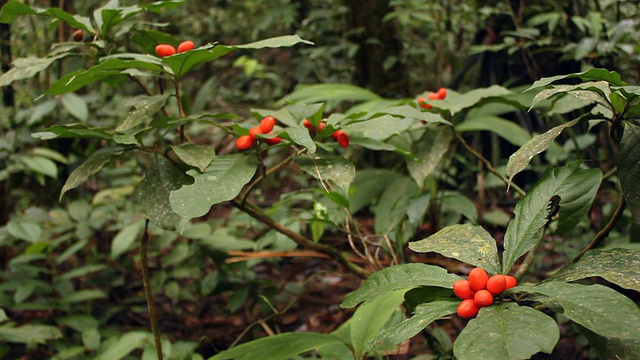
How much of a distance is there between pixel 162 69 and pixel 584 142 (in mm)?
1530

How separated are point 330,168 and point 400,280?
0.88 feet

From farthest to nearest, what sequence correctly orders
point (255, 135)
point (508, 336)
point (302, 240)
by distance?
point (302, 240) → point (255, 135) → point (508, 336)

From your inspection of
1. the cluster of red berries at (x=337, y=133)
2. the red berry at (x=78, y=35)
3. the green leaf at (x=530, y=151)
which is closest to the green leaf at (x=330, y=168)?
the cluster of red berries at (x=337, y=133)

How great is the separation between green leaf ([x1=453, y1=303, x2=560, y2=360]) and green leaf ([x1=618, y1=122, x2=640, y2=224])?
267 millimetres

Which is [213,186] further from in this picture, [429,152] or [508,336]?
[429,152]

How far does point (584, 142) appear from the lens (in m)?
1.84

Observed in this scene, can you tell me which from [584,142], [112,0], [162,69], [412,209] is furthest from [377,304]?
[584,142]

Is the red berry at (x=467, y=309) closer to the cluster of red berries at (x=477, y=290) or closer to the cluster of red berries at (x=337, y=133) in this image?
the cluster of red berries at (x=477, y=290)

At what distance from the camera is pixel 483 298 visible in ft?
2.22

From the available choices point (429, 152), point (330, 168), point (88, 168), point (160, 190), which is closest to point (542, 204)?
point (330, 168)

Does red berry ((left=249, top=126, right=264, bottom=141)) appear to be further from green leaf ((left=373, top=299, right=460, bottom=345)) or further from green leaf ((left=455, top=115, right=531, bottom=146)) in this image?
green leaf ((left=455, top=115, right=531, bottom=146))

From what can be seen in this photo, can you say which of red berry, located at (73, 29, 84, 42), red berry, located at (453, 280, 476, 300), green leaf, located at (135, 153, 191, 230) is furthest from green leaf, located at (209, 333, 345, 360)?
red berry, located at (73, 29, 84, 42)

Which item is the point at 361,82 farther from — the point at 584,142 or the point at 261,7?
the point at 261,7

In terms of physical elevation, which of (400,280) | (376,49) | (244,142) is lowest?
(376,49)
